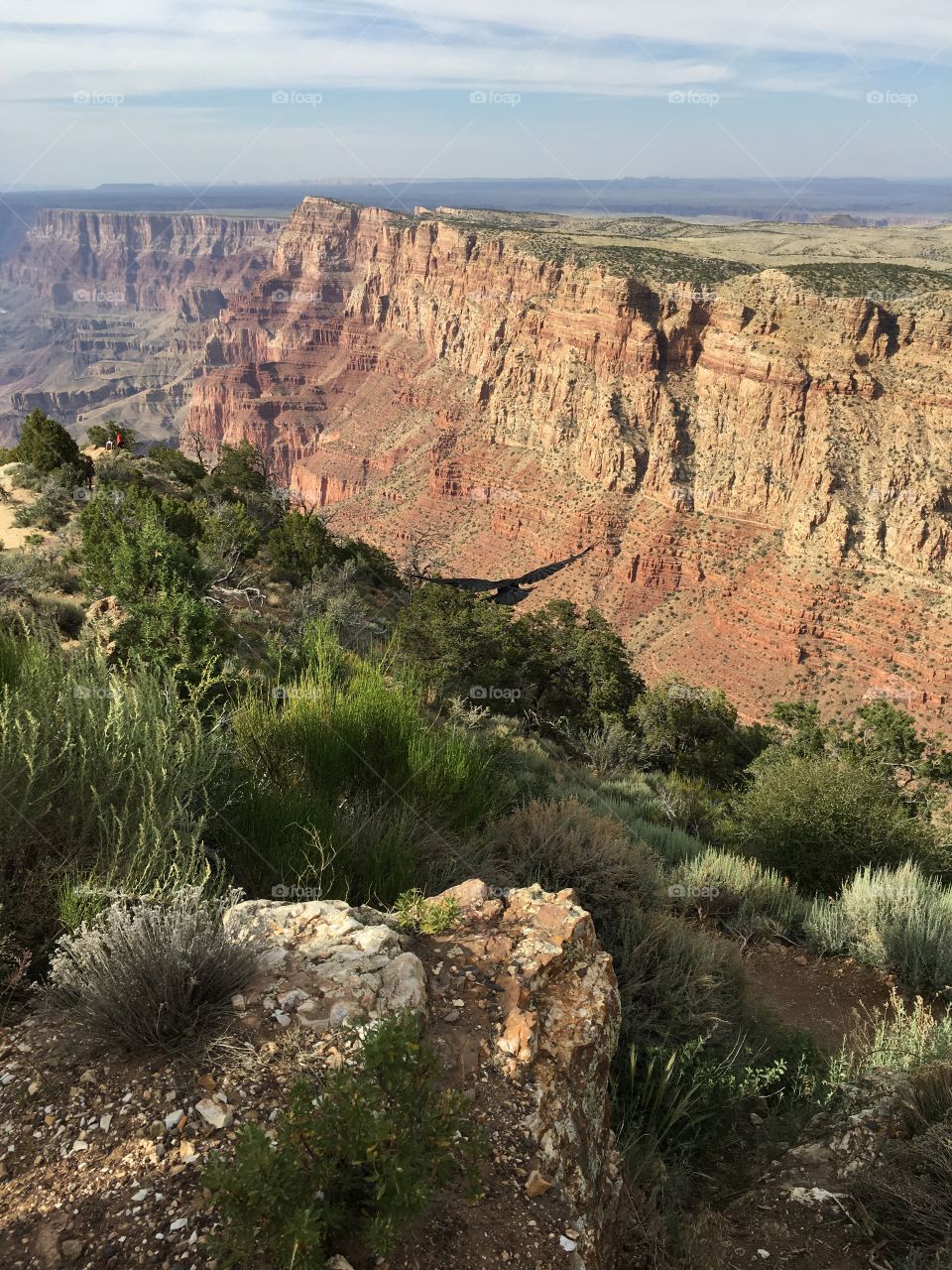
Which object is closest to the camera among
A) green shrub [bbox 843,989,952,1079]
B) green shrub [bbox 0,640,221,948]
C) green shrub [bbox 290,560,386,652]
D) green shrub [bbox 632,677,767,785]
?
green shrub [bbox 0,640,221,948]

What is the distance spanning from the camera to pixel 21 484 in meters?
19.5

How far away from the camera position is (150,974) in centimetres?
285

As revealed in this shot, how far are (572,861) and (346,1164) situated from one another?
9.76 feet

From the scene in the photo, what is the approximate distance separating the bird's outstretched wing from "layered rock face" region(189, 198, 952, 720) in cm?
97

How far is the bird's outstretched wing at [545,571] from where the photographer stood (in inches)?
2004

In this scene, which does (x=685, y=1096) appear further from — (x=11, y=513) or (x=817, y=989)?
(x=11, y=513)

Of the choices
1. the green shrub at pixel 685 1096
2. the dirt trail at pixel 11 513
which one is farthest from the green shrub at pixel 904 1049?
the dirt trail at pixel 11 513

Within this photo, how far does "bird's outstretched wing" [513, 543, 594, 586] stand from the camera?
50.9 metres

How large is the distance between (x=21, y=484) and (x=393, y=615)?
10329mm

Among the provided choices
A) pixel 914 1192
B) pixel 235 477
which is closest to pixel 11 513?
pixel 235 477

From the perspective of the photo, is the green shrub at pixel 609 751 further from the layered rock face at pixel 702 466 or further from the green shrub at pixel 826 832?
the layered rock face at pixel 702 466

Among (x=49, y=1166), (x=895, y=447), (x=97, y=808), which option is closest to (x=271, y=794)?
(x=97, y=808)

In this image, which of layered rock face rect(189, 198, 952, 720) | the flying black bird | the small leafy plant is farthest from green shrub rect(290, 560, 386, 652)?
the flying black bird

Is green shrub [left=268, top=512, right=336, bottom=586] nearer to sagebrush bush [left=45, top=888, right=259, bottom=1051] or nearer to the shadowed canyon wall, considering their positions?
sagebrush bush [left=45, top=888, right=259, bottom=1051]
